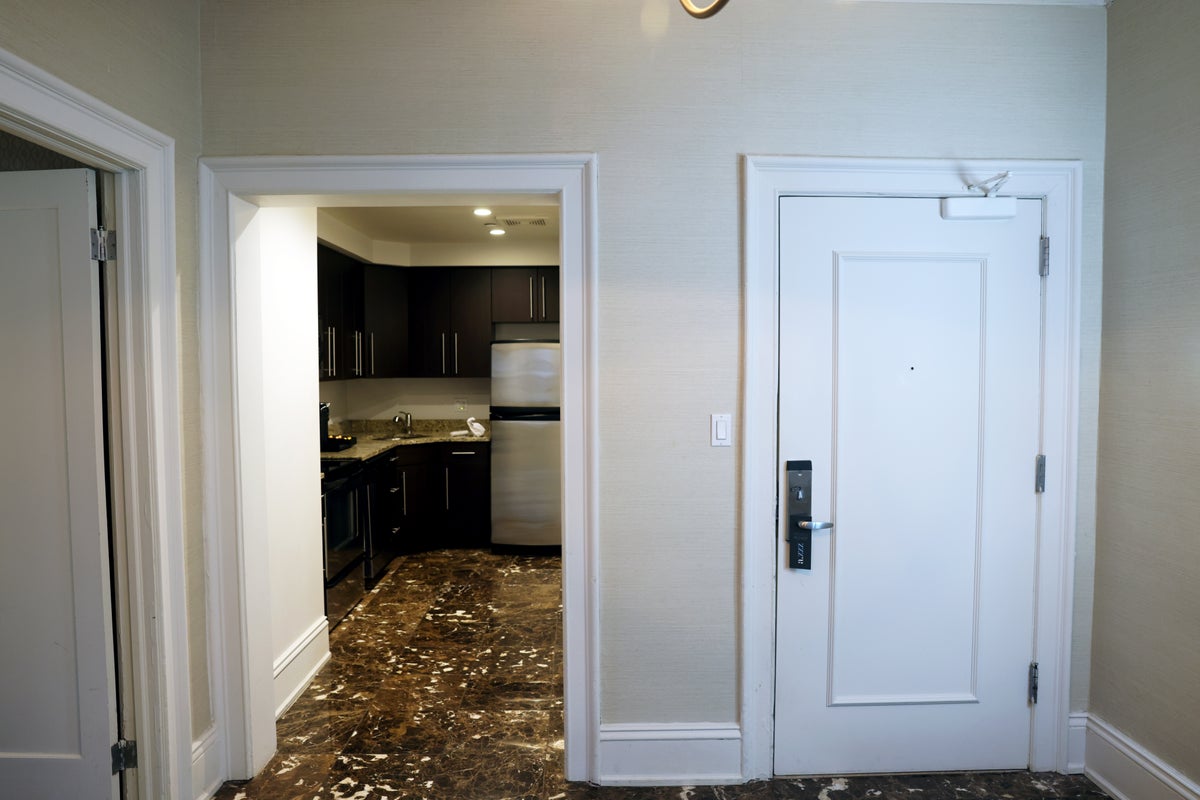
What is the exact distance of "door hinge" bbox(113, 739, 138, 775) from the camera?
1.92 m

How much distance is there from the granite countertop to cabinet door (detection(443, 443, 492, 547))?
11cm

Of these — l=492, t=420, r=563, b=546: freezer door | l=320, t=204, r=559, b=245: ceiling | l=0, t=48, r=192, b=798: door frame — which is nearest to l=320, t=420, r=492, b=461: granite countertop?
l=492, t=420, r=563, b=546: freezer door

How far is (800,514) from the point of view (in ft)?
7.34

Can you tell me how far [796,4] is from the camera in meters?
2.17

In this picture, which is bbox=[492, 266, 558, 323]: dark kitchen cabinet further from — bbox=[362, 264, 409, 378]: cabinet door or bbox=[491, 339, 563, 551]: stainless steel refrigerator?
bbox=[362, 264, 409, 378]: cabinet door

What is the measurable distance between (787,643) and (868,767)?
0.53 m

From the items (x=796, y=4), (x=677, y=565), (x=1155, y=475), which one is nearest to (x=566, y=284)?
(x=677, y=565)

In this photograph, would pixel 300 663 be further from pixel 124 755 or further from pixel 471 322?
pixel 471 322

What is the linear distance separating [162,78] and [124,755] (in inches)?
79.5

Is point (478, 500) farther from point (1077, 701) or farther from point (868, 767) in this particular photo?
point (1077, 701)

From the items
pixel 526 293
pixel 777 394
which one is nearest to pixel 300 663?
pixel 777 394

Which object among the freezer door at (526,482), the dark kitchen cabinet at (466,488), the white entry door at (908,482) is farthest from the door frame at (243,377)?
the dark kitchen cabinet at (466,488)

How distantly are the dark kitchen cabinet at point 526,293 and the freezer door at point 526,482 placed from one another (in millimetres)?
972

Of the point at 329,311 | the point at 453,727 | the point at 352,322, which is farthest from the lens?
the point at 352,322
